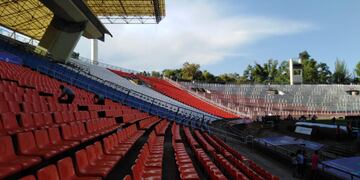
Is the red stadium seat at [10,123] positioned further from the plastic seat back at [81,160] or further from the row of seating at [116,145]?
the row of seating at [116,145]

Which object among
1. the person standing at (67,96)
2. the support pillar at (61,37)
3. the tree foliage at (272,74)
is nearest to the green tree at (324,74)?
the tree foliage at (272,74)

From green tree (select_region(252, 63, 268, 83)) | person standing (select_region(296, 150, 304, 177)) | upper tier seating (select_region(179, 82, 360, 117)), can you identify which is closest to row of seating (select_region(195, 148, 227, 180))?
person standing (select_region(296, 150, 304, 177))

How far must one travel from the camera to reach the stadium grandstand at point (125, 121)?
219 inches

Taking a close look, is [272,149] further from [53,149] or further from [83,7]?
[83,7]

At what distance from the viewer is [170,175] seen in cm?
720

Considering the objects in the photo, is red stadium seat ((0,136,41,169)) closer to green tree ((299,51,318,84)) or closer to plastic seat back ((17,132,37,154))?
plastic seat back ((17,132,37,154))

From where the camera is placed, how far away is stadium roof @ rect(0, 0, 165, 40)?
2791 cm

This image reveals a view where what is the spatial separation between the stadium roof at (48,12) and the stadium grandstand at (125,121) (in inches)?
3.4

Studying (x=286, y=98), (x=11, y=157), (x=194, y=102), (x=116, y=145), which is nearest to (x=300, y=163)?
(x=116, y=145)

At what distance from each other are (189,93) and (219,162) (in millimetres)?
31962

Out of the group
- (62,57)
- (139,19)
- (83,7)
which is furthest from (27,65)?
(139,19)

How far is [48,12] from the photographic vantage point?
29406 mm

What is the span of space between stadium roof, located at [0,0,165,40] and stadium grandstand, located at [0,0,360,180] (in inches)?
3.4

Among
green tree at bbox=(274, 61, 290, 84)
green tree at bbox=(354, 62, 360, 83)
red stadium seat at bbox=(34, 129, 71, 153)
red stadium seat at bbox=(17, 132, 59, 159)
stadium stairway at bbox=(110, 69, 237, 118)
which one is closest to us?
red stadium seat at bbox=(17, 132, 59, 159)
